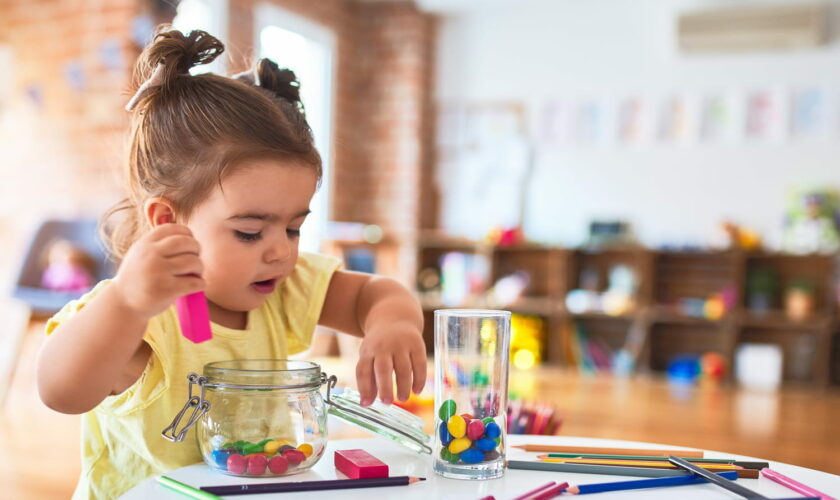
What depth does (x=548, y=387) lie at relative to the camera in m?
3.84

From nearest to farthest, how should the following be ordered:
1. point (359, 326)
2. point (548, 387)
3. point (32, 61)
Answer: point (359, 326) → point (32, 61) → point (548, 387)

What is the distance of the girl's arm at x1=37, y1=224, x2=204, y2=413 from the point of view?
557mm

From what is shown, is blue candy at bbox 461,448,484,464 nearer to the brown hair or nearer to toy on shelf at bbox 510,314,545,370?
the brown hair

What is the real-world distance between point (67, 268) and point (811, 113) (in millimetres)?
3706

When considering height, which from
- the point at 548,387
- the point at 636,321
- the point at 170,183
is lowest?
the point at 548,387

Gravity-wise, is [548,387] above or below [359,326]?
below

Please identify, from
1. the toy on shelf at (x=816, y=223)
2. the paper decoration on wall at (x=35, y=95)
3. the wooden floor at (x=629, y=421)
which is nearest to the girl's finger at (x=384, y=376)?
the wooden floor at (x=629, y=421)

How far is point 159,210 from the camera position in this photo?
793mm

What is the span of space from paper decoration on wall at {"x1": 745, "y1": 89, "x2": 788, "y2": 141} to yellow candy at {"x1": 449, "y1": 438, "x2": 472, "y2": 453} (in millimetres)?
4214

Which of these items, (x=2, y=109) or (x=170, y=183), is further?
(x=2, y=109)

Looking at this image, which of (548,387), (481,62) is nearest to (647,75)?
(481,62)

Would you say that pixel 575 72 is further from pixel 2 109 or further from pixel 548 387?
pixel 2 109

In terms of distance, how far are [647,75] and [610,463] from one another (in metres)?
4.26

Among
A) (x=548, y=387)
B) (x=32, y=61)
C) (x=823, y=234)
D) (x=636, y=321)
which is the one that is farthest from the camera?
(x=636, y=321)
